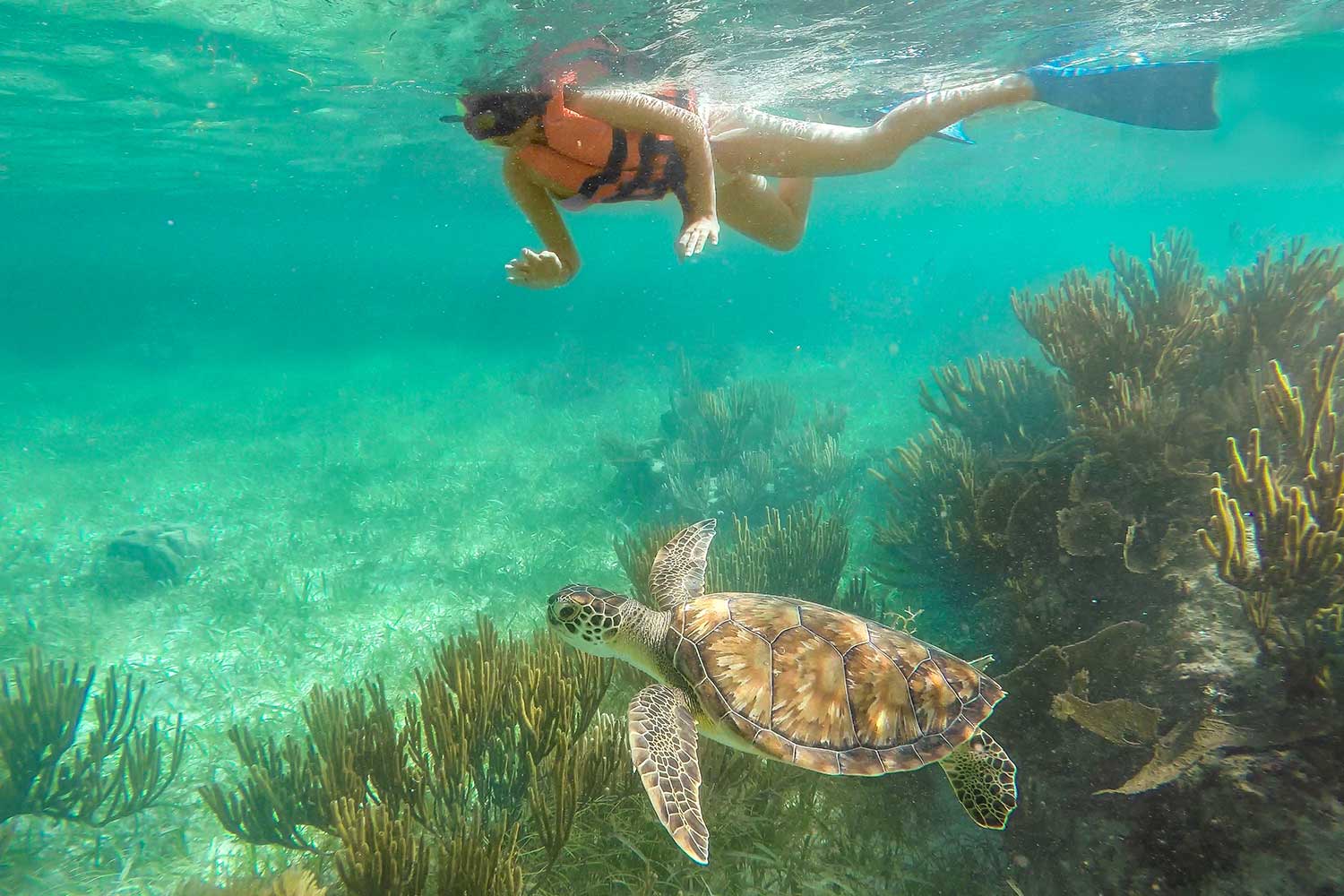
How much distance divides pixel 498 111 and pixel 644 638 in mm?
3364

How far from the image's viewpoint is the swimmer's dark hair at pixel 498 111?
Result: 3824mm

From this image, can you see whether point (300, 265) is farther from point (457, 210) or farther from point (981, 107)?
point (981, 107)

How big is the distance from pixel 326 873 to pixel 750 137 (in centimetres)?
565

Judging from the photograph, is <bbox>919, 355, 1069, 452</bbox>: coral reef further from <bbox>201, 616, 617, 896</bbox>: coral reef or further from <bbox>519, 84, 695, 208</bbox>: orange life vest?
<bbox>201, 616, 617, 896</bbox>: coral reef

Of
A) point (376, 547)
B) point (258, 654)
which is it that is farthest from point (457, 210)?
point (258, 654)

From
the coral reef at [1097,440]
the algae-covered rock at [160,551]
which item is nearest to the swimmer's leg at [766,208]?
the coral reef at [1097,440]

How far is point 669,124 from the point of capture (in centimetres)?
396

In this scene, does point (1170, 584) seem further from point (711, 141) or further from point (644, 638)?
point (711, 141)

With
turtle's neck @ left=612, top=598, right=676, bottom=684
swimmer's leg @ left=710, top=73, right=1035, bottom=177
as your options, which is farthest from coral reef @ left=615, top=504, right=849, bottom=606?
swimmer's leg @ left=710, top=73, right=1035, bottom=177

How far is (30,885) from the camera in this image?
4.07 meters

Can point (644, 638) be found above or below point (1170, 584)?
above

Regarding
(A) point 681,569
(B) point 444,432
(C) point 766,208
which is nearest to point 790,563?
(A) point 681,569

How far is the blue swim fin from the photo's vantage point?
530cm

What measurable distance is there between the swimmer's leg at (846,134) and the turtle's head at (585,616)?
3538 mm
